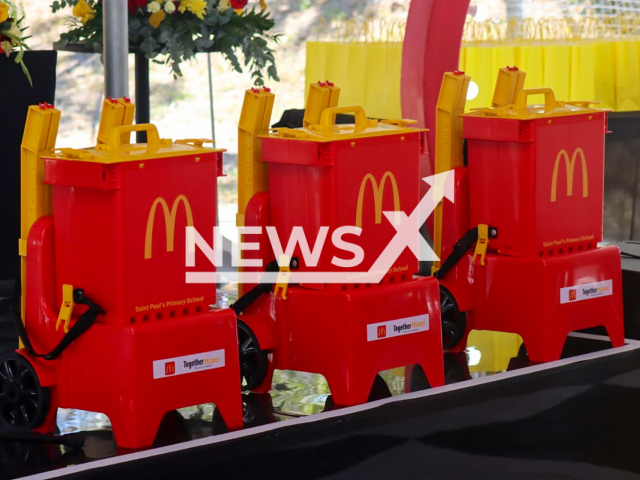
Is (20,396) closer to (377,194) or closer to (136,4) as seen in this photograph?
(377,194)

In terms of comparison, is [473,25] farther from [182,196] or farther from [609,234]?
[182,196]

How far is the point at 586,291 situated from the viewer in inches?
121

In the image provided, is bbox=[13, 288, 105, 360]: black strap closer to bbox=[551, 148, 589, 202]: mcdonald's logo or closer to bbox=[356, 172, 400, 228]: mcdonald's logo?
bbox=[356, 172, 400, 228]: mcdonald's logo

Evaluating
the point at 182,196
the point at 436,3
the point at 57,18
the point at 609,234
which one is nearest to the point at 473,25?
the point at 609,234

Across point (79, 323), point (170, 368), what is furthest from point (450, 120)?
point (79, 323)

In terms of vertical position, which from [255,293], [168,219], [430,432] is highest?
[168,219]

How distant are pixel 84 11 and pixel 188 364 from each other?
2136mm

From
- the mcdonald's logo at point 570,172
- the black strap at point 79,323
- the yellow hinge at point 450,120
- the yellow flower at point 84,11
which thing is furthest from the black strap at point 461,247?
the yellow flower at point 84,11

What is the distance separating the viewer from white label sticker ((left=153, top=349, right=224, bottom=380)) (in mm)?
2311

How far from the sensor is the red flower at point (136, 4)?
4.07m

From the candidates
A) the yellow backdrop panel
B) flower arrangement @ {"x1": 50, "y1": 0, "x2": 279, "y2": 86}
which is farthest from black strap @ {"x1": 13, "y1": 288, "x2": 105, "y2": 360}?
the yellow backdrop panel

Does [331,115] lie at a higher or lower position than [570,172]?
higher

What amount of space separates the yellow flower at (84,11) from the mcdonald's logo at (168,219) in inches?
77.9

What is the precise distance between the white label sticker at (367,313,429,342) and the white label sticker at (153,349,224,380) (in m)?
0.40
